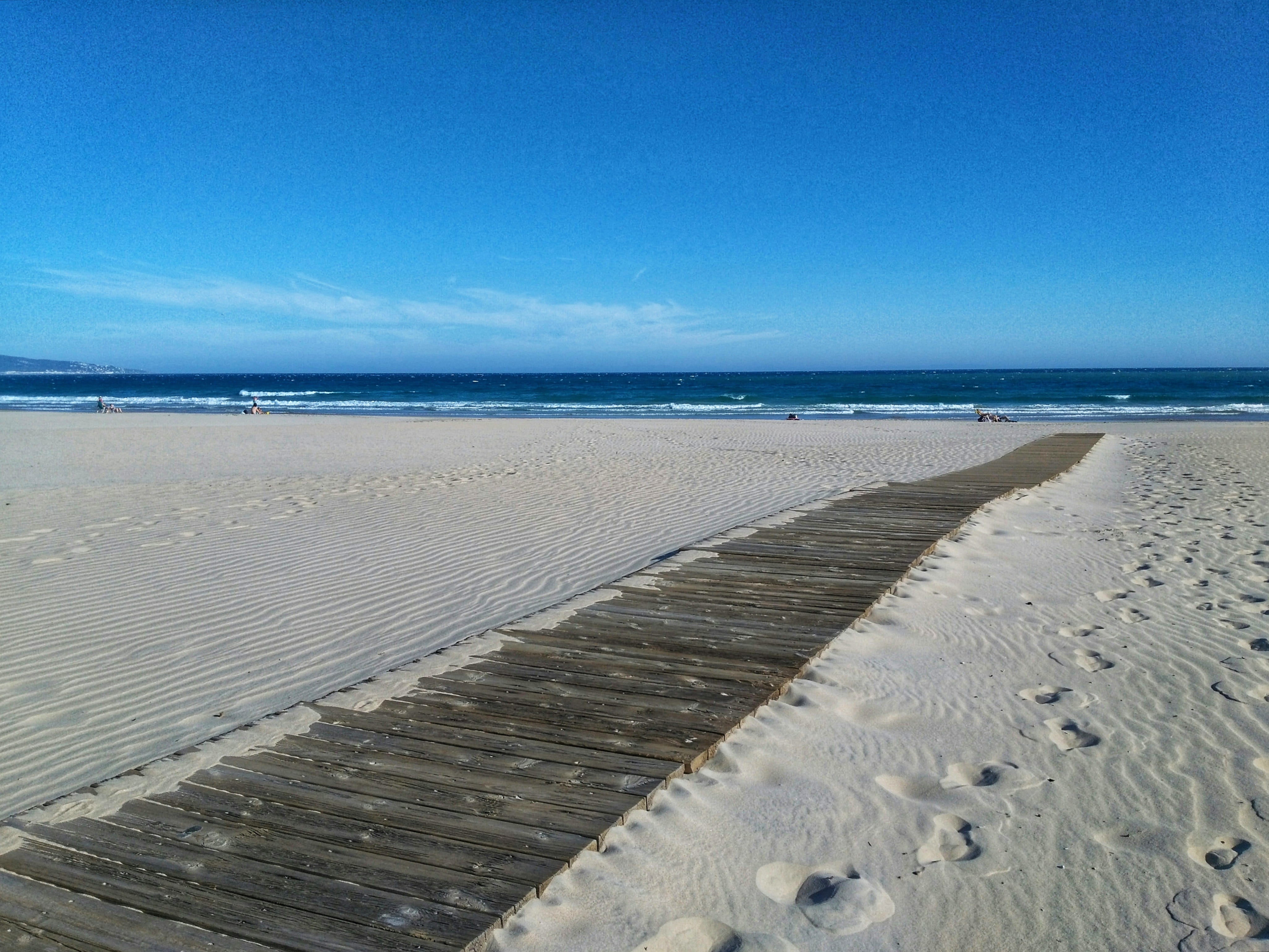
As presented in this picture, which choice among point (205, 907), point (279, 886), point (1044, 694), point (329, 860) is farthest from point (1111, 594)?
point (205, 907)

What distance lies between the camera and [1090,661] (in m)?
4.51

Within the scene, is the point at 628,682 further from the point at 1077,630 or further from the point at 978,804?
the point at 1077,630

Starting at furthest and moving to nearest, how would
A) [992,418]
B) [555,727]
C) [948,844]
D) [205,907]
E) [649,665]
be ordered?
[992,418] < [649,665] < [555,727] < [948,844] < [205,907]

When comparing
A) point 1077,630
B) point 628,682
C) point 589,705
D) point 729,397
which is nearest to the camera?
point 589,705

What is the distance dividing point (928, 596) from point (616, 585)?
2.14m

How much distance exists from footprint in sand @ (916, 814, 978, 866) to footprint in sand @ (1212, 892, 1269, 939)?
2.14 ft

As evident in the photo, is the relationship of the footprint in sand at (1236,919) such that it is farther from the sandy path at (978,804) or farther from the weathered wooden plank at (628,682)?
the weathered wooden plank at (628,682)

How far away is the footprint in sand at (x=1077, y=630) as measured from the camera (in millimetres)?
4949

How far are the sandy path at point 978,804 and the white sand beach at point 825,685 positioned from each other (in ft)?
0.04

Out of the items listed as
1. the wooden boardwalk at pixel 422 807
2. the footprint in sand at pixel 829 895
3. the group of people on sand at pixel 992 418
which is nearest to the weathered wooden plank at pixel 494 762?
the wooden boardwalk at pixel 422 807

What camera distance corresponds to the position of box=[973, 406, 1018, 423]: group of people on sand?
29391mm

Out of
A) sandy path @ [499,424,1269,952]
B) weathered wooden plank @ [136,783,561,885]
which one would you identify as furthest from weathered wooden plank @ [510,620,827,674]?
weathered wooden plank @ [136,783,561,885]

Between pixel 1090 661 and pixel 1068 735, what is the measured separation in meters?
1.11

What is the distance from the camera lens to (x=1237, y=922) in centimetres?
237
